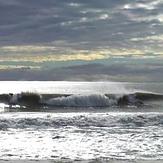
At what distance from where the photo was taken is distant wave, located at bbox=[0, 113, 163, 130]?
24.2 meters

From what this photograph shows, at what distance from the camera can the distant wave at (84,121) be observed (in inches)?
953

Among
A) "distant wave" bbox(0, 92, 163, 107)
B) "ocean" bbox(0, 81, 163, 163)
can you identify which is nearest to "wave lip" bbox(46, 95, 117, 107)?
"distant wave" bbox(0, 92, 163, 107)

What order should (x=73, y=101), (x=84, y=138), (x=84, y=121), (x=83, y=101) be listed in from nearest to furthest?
1. (x=84, y=138)
2. (x=84, y=121)
3. (x=73, y=101)
4. (x=83, y=101)

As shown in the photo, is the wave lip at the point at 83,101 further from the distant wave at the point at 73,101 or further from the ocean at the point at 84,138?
the ocean at the point at 84,138

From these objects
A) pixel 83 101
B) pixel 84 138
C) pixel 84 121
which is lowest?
pixel 84 138

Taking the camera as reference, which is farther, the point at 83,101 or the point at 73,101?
the point at 83,101

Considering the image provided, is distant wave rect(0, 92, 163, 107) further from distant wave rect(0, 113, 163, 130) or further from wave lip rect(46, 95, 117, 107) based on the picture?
distant wave rect(0, 113, 163, 130)

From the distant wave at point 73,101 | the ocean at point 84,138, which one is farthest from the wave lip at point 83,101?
the ocean at point 84,138

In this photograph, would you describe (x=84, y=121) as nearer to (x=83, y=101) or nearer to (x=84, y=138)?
(x=84, y=138)

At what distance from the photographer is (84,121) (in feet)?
84.3

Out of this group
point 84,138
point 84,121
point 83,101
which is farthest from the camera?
point 83,101

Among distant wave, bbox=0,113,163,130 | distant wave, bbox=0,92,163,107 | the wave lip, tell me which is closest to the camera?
distant wave, bbox=0,113,163,130

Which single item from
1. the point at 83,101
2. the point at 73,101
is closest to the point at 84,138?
the point at 73,101

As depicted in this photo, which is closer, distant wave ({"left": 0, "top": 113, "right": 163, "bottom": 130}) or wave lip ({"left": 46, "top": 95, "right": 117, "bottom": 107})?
distant wave ({"left": 0, "top": 113, "right": 163, "bottom": 130})
